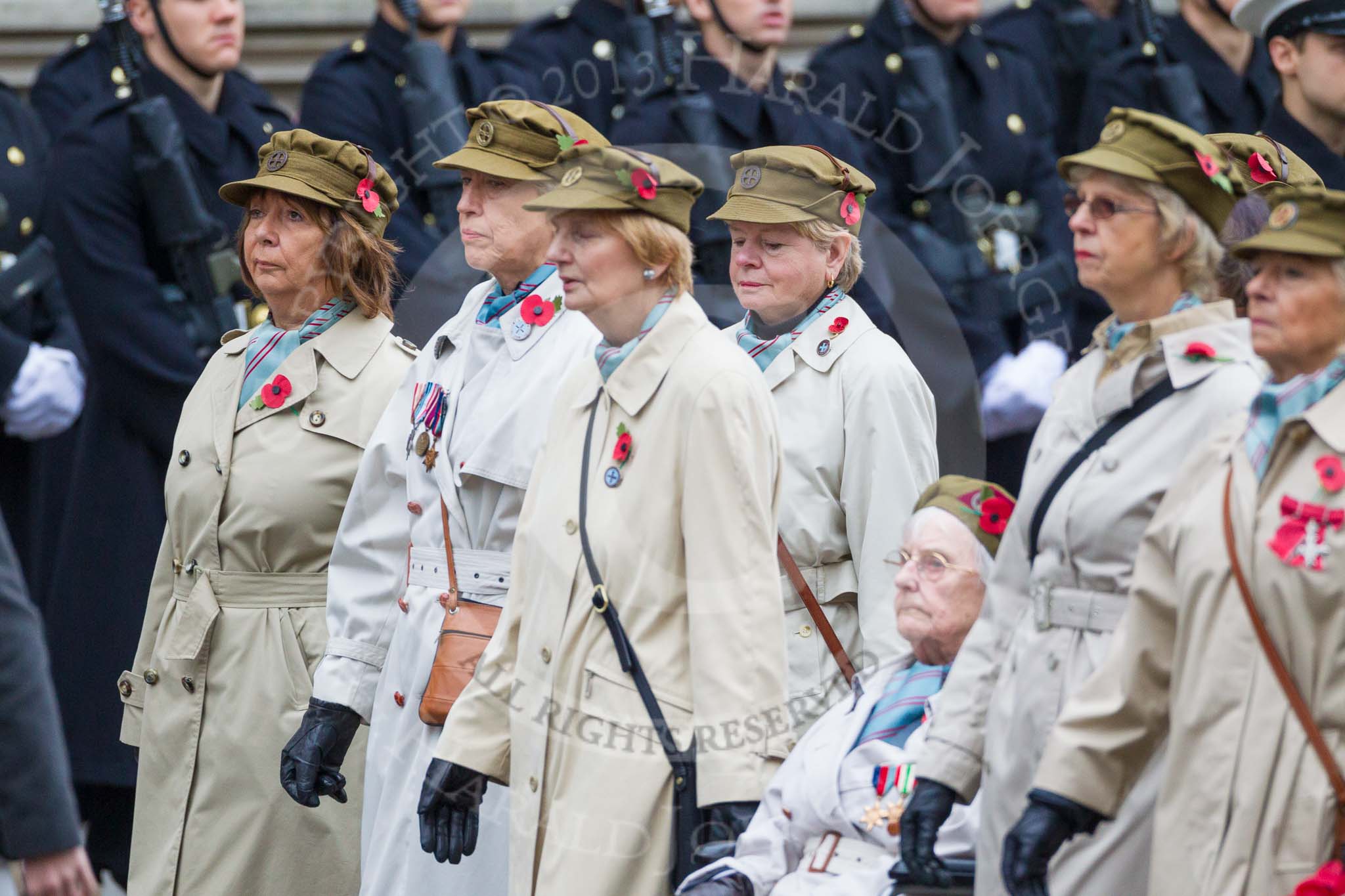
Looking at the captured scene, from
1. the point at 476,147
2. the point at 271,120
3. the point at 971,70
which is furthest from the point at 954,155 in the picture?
the point at 476,147

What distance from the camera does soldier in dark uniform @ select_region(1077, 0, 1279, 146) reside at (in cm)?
812

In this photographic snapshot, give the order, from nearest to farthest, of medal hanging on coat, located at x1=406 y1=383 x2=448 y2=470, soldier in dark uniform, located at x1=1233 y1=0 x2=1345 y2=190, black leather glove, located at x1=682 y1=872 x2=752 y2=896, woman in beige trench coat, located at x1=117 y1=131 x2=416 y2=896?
black leather glove, located at x1=682 y1=872 x2=752 y2=896 < medal hanging on coat, located at x1=406 y1=383 x2=448 y2=470 < woman in beige trench coat, located at x1=117 y1=131 x2=416 y2=896 < soldier in dark uniform, located at x1=1233 y1=0 x2=1345 y2=190

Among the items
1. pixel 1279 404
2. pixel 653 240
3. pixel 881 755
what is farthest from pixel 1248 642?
pixel 653 240

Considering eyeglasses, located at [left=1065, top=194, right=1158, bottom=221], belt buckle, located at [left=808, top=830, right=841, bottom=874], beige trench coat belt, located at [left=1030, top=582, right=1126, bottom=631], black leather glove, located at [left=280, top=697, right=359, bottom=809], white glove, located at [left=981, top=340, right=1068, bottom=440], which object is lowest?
black leather glove, located at [left=280, top=697, right=359, bottom=809]

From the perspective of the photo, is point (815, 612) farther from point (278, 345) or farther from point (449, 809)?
point (278, 345)

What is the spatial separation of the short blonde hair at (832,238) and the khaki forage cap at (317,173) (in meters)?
1.10

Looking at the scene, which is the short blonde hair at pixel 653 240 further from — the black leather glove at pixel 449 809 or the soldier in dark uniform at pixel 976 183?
the soldier in dark uniform at pixel 976 183

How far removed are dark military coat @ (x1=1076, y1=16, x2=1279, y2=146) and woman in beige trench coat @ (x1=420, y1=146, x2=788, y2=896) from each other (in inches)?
165

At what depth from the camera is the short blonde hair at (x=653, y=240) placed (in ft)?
14.0

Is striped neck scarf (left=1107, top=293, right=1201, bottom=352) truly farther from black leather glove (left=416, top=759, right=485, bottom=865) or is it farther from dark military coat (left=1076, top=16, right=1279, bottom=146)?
dark military coat (left=1076, top=16, right=1279, bottom=146)

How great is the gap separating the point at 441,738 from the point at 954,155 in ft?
12.2

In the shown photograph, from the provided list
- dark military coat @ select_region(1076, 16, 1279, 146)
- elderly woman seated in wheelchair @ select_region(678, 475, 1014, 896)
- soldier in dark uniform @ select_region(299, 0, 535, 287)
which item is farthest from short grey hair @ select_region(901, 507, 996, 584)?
dark military coat @ select_region(1076, 16, 1279, 146)

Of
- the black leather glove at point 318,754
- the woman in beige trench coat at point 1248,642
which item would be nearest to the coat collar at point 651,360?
the woman in beige trench coat at point 1248,642

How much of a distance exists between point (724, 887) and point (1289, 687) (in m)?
1.15
